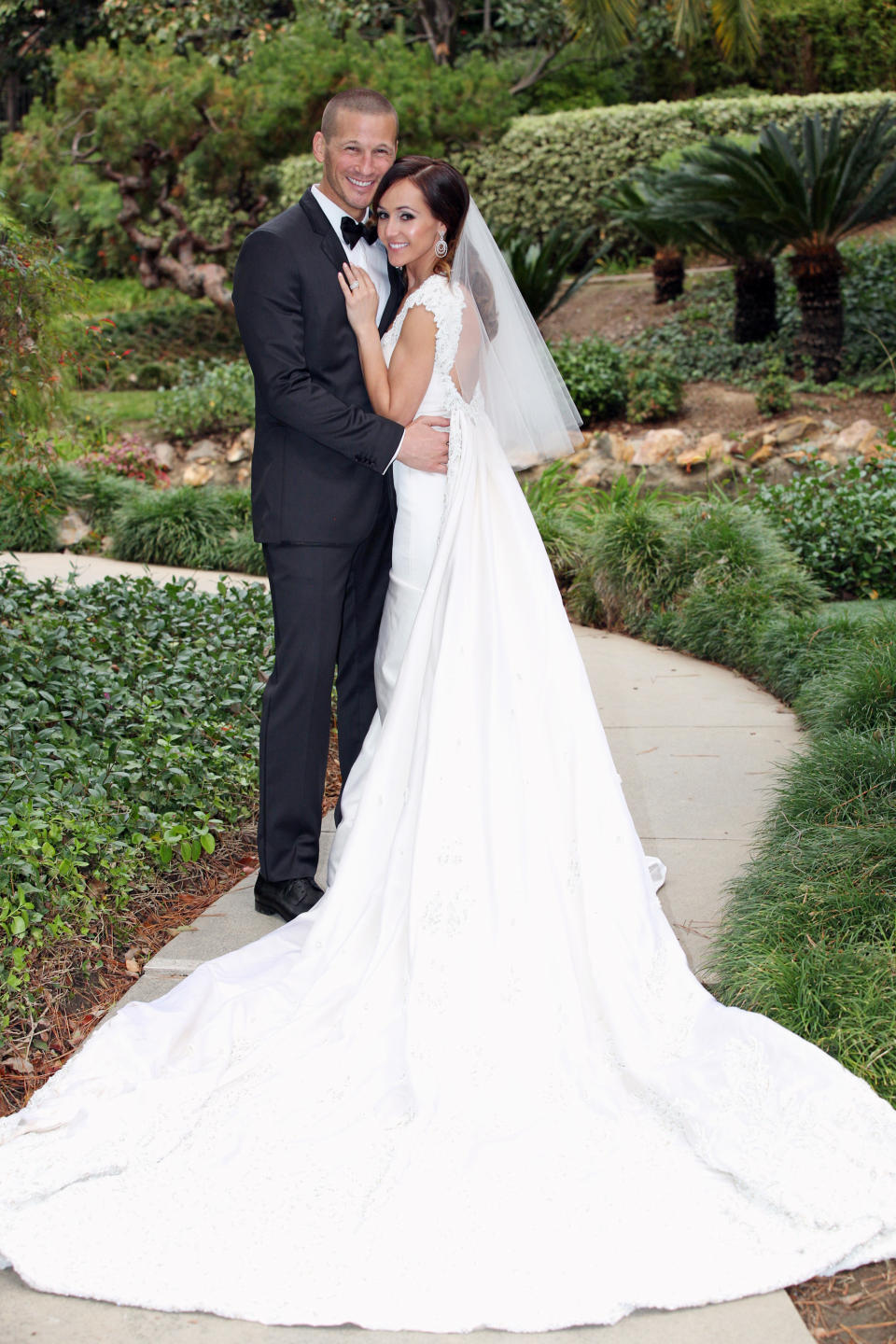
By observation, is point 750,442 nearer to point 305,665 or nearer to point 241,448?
point 241,448

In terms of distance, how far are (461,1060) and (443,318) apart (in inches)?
72.6

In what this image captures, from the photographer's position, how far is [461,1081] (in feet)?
8.57

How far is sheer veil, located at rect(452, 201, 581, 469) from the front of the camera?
3236 mm

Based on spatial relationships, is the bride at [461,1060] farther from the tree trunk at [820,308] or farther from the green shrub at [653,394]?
the tree trunk at [820,308]

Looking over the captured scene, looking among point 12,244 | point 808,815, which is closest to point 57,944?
point 808,815

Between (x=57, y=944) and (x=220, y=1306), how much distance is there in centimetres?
141

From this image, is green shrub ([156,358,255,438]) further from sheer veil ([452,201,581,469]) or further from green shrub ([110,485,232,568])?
sheer veil ([452,201,581,469])

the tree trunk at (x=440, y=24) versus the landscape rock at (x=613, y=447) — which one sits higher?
the tree trunk at (x=440, y=24)

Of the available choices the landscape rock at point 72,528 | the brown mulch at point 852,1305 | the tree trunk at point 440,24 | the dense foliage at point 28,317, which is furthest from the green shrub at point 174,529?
the tree trunk at point 440,24

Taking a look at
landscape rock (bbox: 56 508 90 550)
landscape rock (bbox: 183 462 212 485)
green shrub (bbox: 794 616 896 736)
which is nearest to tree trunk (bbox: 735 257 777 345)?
landscape rock (bbox: 183 462 212 485)

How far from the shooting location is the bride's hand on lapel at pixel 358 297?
3.26m

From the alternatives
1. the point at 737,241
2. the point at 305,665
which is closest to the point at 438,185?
the point at 305,665

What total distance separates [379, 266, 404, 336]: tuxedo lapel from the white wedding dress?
32 centimetres

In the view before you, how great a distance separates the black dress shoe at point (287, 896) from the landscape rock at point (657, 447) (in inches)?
259
